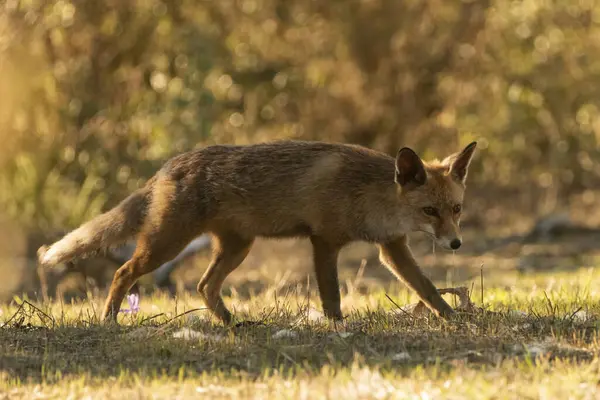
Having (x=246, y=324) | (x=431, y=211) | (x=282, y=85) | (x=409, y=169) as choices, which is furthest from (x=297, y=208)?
(x=282, y=85)

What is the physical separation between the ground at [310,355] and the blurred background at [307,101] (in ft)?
15.5

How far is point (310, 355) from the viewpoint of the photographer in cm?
541

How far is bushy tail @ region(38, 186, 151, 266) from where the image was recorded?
7191 mm

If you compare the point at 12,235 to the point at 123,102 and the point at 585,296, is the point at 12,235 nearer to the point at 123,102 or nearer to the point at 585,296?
the point at 123,102

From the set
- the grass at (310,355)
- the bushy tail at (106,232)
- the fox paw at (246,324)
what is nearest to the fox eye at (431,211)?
the grass at (310,355)

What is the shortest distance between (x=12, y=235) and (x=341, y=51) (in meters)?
6.50

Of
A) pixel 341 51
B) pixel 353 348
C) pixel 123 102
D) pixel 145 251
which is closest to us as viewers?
pixel 353 348

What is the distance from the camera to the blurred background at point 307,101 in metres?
12.5

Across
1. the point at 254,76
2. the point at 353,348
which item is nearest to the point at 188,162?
the point at 353,348

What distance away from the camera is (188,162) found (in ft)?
23.7

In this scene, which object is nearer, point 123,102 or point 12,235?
point 12,235

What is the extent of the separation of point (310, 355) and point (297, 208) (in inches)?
72.5

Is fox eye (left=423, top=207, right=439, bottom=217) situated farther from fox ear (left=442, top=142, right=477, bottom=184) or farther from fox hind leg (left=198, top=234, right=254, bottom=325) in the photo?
fox hind leg (left=198, top=234, right=254, bottom=325)

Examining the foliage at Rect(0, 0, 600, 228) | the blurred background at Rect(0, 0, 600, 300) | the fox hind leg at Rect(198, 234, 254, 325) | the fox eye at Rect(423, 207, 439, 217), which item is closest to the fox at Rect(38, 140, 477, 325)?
the fox eye at Rect(423, 207, 439, 217)
